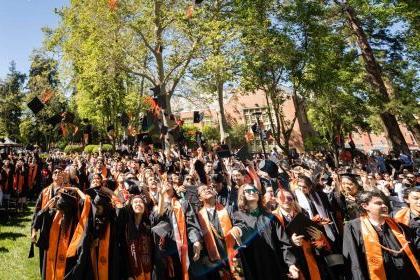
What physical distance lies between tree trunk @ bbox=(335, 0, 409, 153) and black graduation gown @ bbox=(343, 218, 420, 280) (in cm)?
1508

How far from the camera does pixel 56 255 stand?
3998 millimetres

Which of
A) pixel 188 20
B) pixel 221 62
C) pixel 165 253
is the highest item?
pixel 188 20

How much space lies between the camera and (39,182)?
39.6 ft

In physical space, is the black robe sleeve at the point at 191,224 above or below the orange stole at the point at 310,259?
above

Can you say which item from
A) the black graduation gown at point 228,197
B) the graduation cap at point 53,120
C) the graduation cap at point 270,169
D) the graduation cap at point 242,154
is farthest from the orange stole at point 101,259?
the graduation cap at point 53,120

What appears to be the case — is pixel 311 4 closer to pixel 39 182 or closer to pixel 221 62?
pixel 221 62

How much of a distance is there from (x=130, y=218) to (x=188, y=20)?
49.7 ft

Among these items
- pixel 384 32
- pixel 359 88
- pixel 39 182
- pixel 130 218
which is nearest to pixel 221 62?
pixel 359 88

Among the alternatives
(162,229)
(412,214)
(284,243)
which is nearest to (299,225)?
→ (284,243)

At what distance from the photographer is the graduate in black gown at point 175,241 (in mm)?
4008

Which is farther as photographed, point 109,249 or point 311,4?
point 311,4

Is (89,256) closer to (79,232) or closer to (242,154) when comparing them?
(79,232)

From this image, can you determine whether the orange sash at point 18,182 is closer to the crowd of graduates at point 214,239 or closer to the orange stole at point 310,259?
the crowd of graduates at point 214,239

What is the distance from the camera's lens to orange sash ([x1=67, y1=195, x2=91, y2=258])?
389cm
